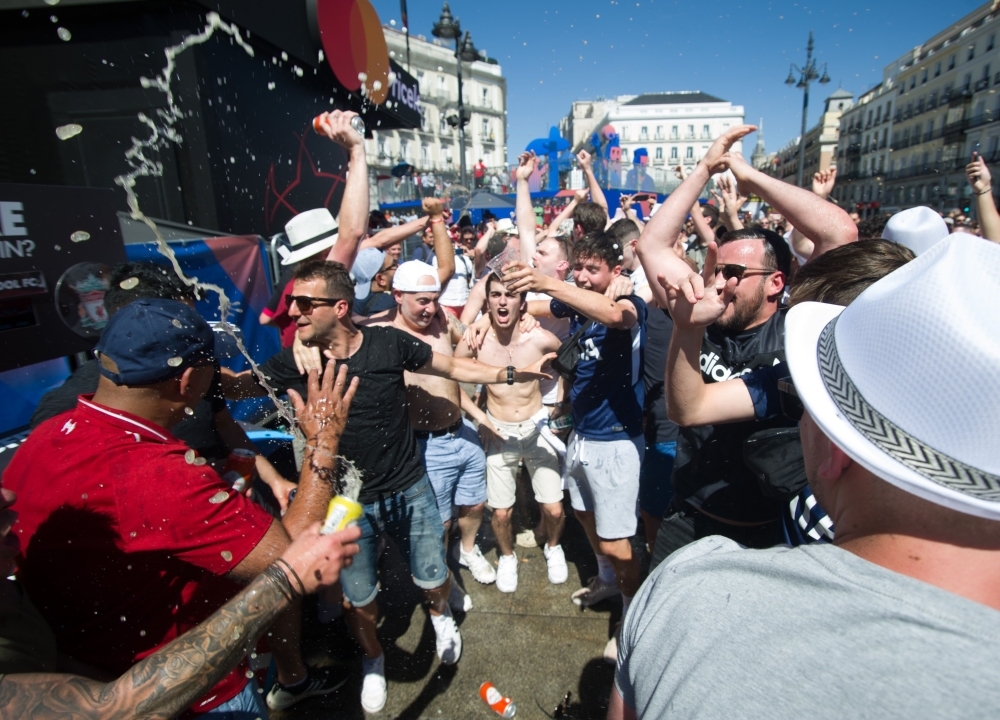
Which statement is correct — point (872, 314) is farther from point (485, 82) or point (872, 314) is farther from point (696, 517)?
point (485, 82)

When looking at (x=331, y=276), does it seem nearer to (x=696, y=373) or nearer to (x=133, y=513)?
(x=133, y=513)

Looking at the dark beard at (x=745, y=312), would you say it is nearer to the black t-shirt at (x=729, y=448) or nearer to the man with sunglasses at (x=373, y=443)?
the black t-shirt at (x=729, y=448)

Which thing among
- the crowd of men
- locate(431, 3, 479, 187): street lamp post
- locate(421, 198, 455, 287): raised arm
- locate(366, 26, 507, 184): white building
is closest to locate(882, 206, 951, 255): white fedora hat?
the crowd of men

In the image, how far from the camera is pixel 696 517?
7.04 ft

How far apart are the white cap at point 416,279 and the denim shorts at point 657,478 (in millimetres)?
1693

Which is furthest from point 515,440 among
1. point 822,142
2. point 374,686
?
point 822,142

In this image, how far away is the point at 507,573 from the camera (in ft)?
11.0

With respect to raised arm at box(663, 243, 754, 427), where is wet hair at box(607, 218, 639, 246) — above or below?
above

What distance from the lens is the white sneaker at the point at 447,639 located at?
2.72 metres

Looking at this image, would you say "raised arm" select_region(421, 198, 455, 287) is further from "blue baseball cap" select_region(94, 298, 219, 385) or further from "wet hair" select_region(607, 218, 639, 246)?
"blue baseball cap" select_region(94, 298, 219, 385)

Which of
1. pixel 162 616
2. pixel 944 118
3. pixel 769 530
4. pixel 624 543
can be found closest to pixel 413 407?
pixel 624 543

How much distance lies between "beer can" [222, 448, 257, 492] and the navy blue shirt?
1.83 meters

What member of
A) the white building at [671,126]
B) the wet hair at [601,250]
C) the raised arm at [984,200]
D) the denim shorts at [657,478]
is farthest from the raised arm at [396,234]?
the white building at [671,126]

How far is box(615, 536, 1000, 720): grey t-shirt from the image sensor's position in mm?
553
